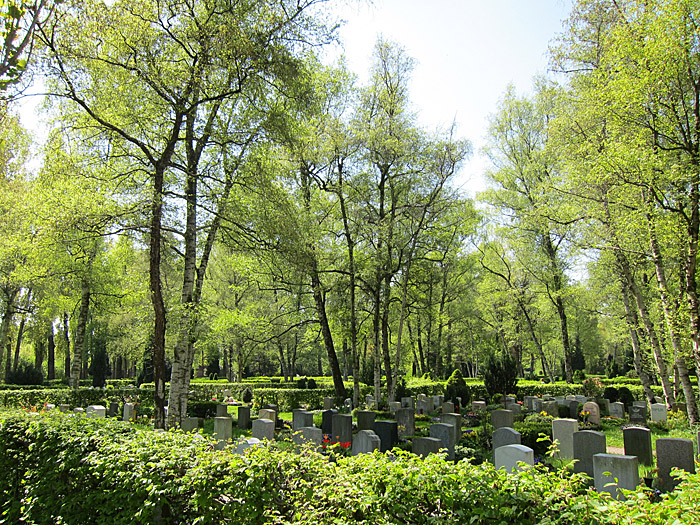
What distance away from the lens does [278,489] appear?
342cm

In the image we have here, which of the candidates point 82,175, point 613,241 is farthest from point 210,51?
point 613,241

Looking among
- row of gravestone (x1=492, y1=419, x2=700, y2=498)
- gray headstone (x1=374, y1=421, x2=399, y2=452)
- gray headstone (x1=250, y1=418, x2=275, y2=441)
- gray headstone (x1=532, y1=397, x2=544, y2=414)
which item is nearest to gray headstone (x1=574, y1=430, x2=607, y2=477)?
row of gravestone (x1=492, y1=419, x2=700, y2=498)

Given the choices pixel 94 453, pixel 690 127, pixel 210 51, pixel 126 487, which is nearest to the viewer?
pixel 126 487

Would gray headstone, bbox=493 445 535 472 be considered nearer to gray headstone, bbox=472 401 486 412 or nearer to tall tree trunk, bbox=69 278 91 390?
gray headstone, bbox=472 401 486 412

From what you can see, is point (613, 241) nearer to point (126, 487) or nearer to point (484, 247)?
point (126, 487)

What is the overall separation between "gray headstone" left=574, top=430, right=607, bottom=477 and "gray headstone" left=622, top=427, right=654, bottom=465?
103 centimetres

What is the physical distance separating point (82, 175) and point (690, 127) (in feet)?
46.3

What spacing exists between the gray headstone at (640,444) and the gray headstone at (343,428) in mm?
5475

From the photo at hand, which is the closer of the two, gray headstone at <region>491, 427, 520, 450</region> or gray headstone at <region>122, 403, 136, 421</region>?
gray headstone at <region>491, 427, 520, 450</region>

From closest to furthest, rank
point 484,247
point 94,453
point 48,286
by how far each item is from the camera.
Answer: point 94,453 → point 48,286 → point 484,247

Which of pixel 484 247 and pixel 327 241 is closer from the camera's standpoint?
pixel 327 241

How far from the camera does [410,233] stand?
58.0ft

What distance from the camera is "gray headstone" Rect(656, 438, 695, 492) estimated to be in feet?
21.4

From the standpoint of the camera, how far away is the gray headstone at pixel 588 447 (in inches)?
287
